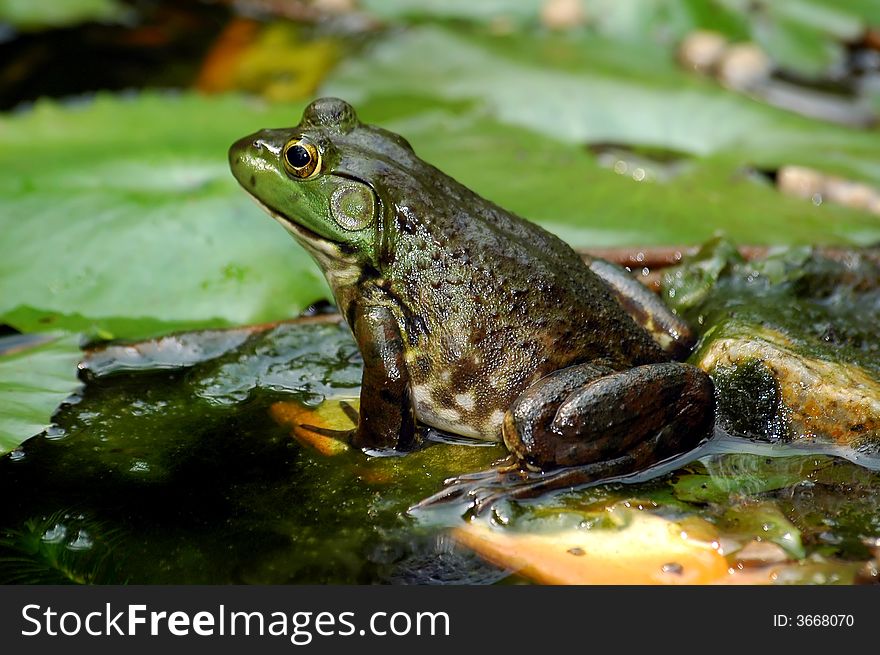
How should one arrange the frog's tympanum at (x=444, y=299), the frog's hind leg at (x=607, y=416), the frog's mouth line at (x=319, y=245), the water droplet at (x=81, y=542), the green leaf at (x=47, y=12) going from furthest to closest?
the green leaf at (x=47, y=12) < the frog's mouth line at (x=319, y=245) < the frog's tympanum at (x=444, y=299) < the frog's hind leg at (x=607, y=416) < the water droplet at (x=81, y=542)

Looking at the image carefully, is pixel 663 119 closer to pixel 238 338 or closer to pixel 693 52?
pixel 693 52

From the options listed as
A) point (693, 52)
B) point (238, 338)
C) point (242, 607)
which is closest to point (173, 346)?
point (238, 338)

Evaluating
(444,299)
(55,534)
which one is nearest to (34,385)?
(55,534)

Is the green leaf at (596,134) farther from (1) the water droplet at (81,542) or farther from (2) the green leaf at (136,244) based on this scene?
(1) the water droplet at (81,542)

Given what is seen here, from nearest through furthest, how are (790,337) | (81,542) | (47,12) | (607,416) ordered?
(81,542) → (607,416) → (790,337) → (47,12)

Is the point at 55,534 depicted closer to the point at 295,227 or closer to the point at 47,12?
the point at 295,227

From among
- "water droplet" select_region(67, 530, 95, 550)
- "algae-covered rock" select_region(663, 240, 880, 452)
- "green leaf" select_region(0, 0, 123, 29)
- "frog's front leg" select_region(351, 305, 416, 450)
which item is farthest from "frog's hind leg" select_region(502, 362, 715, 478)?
"green leaf" select_region(0, 0, 123, 29)

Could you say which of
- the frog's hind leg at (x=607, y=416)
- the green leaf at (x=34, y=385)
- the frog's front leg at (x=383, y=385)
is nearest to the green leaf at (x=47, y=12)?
the green leaf at (x=34, y=385)
